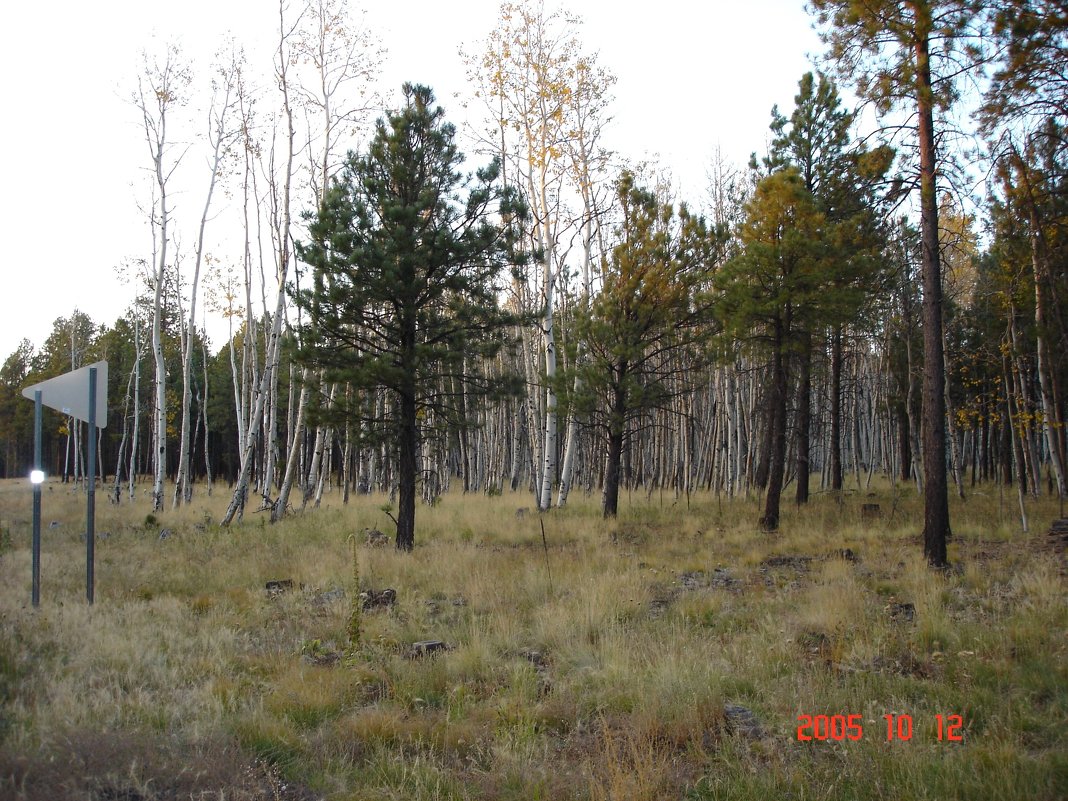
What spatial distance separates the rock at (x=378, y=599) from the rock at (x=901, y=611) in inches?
220

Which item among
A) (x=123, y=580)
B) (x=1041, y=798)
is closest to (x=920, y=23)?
(x=1041, y=798)

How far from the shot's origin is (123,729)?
4.08 m

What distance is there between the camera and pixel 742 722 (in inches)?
174

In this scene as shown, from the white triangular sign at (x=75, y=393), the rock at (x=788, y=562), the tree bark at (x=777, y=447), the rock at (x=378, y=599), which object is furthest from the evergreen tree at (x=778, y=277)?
the white triangular sign at (x=75, y=393)

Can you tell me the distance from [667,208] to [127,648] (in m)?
12.9

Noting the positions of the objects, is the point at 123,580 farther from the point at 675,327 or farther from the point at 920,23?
the point at 920,23

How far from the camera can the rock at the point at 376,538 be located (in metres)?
12.9

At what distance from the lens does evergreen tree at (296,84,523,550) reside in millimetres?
11141

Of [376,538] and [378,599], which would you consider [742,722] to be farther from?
→ [376,538]

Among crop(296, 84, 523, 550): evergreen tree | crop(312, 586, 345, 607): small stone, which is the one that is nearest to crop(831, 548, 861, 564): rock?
crop(296, 84, 523, 550): evergreen tree

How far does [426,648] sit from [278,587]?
3.98 metres

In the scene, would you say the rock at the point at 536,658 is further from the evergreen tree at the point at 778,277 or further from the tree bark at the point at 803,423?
the tree bark at the point at 803,423

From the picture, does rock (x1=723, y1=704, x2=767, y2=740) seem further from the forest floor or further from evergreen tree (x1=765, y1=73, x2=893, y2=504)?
evergreen tree (x1=765, y1=73, x2=893, y2=504)
